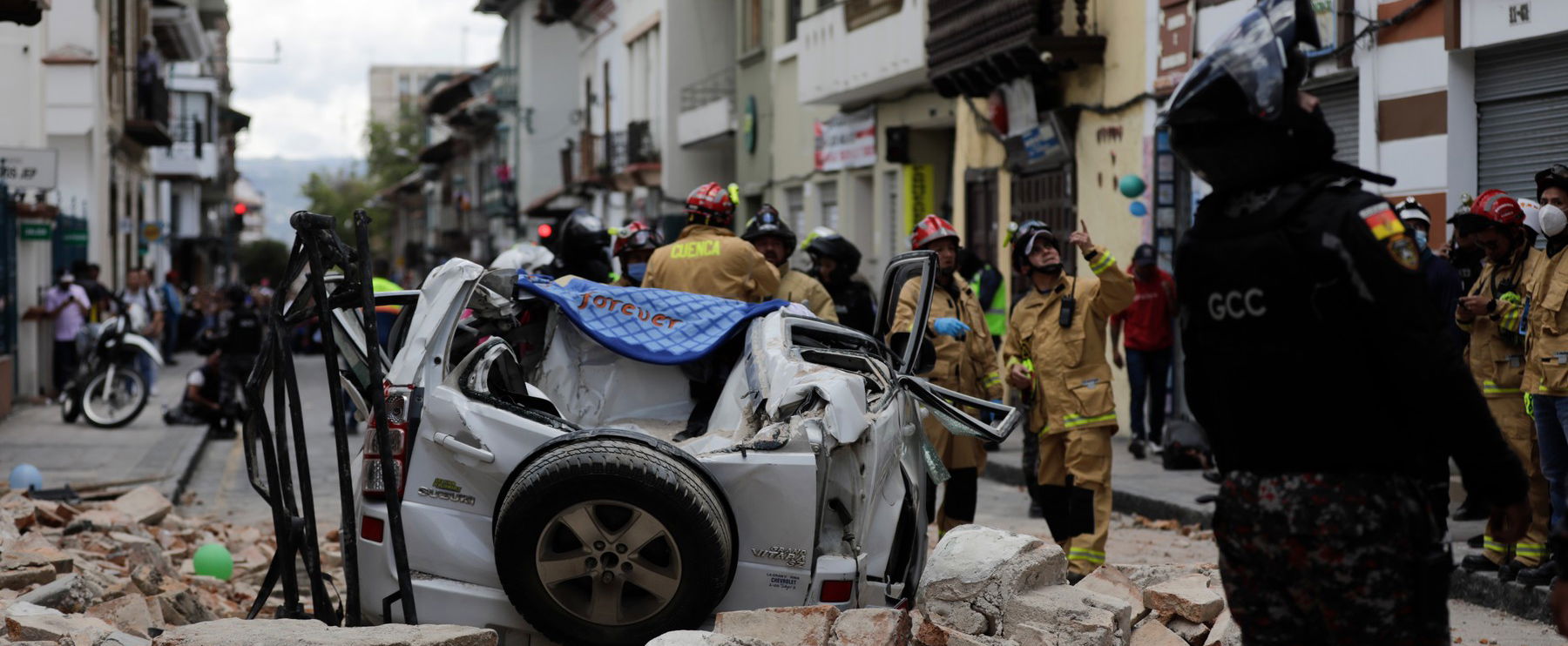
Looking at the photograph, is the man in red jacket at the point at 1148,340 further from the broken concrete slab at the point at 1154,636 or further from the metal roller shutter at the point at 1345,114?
the broken concrete slab at the point at 1154,636

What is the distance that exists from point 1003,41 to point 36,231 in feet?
38.7

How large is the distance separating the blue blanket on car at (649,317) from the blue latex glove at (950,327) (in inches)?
49.6

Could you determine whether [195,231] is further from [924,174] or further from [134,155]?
[924,174]

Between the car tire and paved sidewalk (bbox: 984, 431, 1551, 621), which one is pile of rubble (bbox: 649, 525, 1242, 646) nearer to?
the car tire

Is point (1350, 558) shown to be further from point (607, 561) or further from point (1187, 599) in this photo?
point (607, 561)

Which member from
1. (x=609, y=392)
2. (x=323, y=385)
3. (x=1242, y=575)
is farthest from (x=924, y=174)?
(x=1242, y=575)

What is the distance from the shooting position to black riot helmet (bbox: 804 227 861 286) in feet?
32.2

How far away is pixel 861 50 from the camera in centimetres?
2266

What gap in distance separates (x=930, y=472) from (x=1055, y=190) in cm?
1169

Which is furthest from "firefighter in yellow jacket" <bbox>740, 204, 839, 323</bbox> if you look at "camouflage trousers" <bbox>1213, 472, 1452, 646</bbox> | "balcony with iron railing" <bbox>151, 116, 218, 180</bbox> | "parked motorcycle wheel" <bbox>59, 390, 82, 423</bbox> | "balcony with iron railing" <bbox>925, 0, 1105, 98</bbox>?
"balcony with iron railing" <bbox>151, 116, 218, 180</bbox>

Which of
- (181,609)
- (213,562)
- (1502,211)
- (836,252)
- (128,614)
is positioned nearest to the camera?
(128,614)

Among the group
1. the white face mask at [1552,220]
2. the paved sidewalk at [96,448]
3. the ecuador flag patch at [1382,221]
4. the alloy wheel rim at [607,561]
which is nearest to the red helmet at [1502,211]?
the white face mask at [1552,220]

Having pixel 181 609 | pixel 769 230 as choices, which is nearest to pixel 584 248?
pixel 769 230

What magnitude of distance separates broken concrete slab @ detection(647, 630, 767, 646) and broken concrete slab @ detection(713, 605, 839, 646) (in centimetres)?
15
